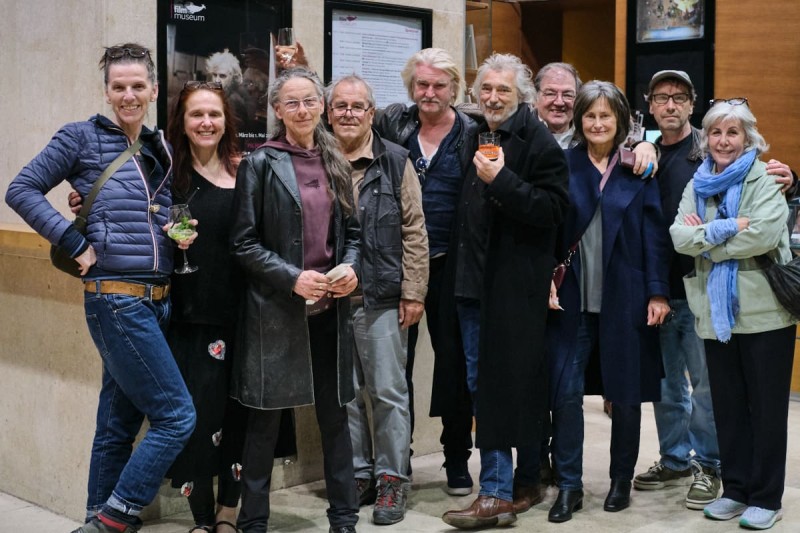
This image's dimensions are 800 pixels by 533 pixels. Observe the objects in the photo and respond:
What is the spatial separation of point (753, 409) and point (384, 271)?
5.09 feet

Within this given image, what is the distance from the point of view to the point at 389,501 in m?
4.45

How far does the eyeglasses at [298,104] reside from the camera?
3.95 metres

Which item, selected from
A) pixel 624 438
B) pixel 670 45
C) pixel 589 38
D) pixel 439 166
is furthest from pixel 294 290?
pixel 589 38

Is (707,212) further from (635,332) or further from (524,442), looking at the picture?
(524,442)

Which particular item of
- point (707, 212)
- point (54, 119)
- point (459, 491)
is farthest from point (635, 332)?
point (54, 119)

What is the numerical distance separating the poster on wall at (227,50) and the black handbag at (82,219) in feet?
2.61

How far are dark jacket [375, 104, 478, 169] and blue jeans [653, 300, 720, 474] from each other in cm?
117

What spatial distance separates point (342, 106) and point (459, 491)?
5.77ft

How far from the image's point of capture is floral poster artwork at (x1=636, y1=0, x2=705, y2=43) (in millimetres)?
7938

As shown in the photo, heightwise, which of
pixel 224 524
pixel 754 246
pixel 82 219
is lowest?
pixel 224 524

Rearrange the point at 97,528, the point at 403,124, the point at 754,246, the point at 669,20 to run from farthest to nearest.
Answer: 1. the point at 669,20
2. the point at 403,124
3. the point at 754,246
4. the point at 97,528

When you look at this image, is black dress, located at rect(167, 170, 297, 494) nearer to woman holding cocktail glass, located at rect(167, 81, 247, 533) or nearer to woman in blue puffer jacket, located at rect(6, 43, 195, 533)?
woman holding cocktail glass, located at rect(167, 81, 247, 533)

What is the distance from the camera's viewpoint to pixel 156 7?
436 centimetres

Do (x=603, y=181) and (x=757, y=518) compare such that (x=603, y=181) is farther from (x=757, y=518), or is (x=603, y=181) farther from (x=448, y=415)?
(x=757, y=518)
